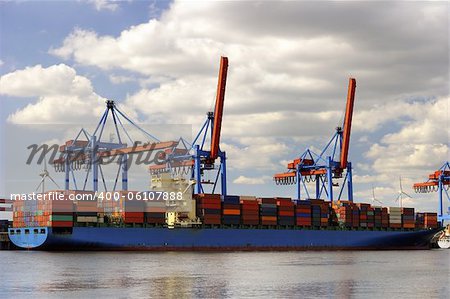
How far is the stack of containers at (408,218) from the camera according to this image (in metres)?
138

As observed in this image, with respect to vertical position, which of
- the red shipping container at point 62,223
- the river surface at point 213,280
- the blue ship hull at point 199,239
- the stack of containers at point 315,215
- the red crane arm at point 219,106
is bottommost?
the river surface at point 213,280

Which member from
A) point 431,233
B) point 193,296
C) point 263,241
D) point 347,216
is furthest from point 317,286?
point 431,233

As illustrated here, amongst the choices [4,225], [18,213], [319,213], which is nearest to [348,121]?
[319,213]

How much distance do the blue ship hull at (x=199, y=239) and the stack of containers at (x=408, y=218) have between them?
310 centimetres

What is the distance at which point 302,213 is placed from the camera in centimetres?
12362

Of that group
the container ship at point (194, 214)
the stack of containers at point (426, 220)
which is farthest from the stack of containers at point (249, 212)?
the stack of containers at point (426, 220)

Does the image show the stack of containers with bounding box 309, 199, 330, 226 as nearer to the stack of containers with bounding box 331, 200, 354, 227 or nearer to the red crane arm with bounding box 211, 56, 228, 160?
the stack of containers with bounding box 331, 200, 354, 227

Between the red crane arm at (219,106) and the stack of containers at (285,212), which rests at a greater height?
the red crane arm at (219,106)

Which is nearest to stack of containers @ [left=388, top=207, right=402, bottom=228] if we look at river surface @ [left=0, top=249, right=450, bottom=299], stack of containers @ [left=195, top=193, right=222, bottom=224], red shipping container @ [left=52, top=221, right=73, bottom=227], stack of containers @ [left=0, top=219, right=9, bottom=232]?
stack of containers @ [left=195, top=193, right=222, bottom=224]

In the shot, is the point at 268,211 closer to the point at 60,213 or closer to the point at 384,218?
the point at 384,218

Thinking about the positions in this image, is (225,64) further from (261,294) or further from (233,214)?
(261,294)

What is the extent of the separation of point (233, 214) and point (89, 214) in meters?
23.4

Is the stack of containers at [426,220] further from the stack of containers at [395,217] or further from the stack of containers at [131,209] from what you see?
the stack of containers at [131,209]

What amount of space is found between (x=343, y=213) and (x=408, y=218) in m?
18.6
